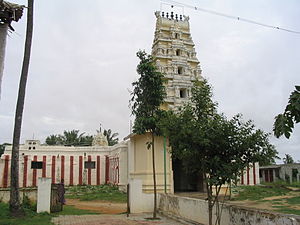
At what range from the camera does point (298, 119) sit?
11.9ft

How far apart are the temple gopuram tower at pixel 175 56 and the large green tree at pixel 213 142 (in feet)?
49.1

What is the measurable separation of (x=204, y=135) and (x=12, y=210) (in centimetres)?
831

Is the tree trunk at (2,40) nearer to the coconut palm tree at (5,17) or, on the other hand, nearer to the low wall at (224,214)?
the coconut palm tree at (5,17)

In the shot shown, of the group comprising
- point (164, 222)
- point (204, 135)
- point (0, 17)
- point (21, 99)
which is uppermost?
point (0, 17)

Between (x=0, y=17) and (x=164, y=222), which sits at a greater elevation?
(x=0, y=17)

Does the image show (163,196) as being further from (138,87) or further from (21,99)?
(21,99)

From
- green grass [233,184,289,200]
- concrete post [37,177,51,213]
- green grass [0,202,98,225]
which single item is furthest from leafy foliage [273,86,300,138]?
green grass [233,184,289,200]

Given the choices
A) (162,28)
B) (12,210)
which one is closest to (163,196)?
(12,210)

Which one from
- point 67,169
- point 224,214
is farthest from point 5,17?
point 67,169

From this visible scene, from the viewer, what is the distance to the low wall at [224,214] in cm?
657

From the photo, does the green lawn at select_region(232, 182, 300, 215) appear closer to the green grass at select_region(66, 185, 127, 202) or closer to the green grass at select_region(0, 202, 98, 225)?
the green grass at select_region(66, 185, 127, 202)

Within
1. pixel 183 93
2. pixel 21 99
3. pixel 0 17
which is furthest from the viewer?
pixel 183 93

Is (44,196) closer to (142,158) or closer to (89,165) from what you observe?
(142,158)

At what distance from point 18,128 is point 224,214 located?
8382mm
